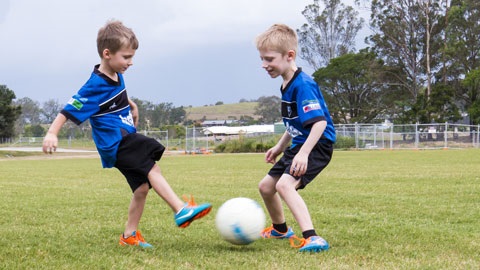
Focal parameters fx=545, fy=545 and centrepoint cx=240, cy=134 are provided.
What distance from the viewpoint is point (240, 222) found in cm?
402

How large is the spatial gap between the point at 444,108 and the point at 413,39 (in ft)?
25.3

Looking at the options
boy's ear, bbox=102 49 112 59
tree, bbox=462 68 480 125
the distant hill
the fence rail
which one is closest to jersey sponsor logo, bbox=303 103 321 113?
boy's ear, bbox=102 49 112 59

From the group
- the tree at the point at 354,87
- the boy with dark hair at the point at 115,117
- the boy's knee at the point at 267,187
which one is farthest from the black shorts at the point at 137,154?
the tree at the point at 354,87

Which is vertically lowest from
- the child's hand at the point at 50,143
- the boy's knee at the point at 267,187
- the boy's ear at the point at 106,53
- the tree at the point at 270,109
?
the boy's knee at the point at 267,187

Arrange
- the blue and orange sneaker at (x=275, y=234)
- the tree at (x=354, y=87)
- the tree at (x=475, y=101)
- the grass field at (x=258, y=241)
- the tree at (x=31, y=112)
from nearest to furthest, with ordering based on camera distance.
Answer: the grass field at (x=258, y=241) < the blue and orange sneaker at (x=275, y=234) < the tree at (x=475, y=101) < the tree at (x=354, y=87) < the tree at (x=31, y=112)

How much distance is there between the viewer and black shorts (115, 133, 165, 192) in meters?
4.04

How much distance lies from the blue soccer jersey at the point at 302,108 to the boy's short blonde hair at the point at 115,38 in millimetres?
1226

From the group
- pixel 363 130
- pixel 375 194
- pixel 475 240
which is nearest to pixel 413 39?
pixel 363 130

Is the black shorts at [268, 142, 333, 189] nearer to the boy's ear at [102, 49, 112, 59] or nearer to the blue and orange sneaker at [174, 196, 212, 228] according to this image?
the blue and orange sneaker at [174, 196, 212, 228]

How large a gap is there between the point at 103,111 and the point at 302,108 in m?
1.49

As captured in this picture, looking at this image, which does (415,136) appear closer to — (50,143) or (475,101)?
(475,101)

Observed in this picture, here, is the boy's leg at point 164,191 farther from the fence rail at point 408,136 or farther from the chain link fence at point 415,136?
the chain link fence at point 415,136

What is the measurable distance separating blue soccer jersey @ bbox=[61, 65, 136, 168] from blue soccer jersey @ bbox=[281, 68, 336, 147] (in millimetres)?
1246

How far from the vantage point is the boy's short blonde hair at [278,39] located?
4102 millimetres
